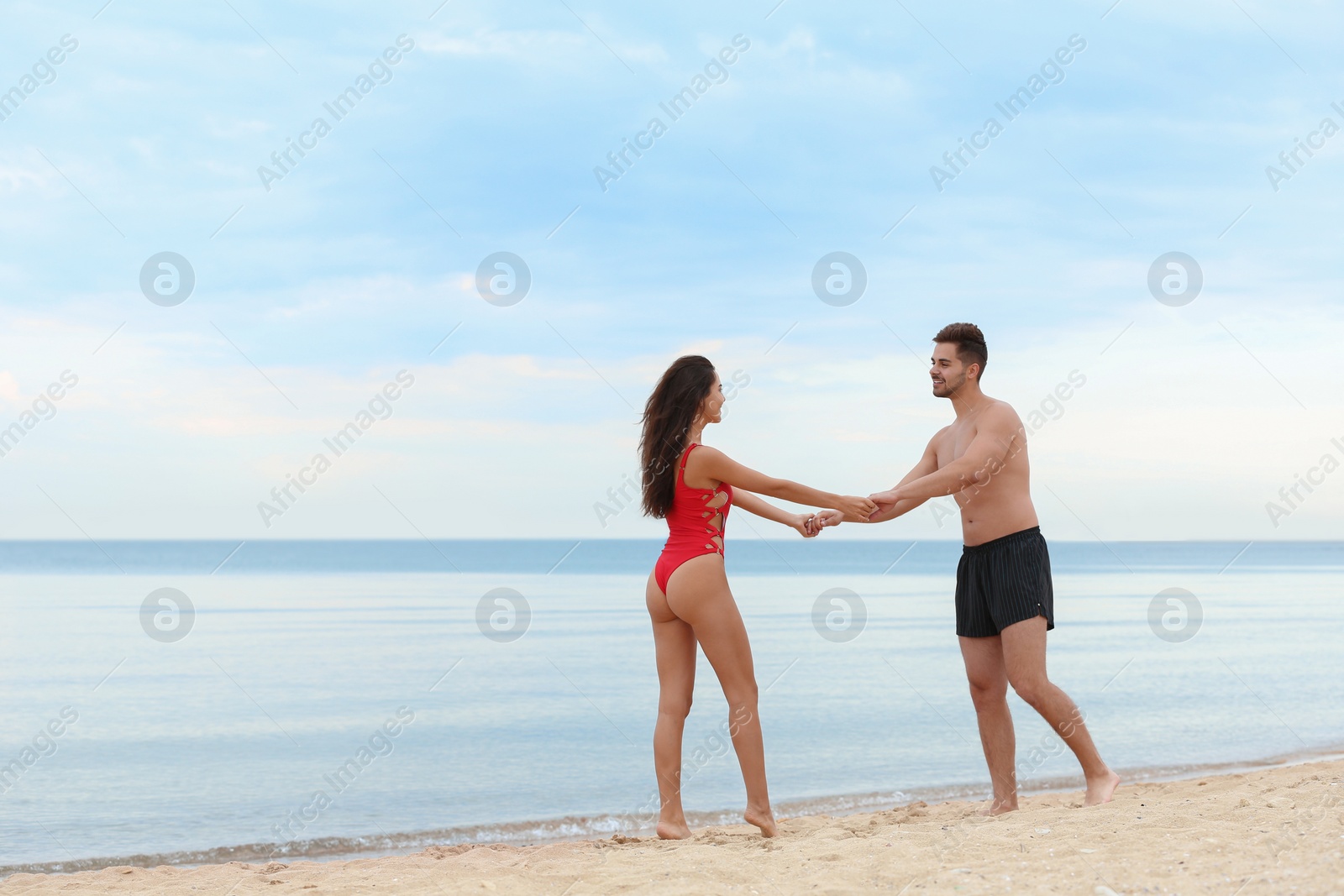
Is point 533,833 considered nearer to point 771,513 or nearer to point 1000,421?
point 771,513

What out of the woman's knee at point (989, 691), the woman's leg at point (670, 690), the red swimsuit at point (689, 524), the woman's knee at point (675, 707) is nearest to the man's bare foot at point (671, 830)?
the woman's leg at point (670, 690)

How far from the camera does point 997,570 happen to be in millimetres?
4938

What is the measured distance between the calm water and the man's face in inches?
146

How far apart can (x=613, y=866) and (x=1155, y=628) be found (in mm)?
21117

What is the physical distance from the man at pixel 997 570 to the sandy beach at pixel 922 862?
1.26ft

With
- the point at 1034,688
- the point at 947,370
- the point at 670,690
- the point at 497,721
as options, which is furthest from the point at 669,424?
the point at 497,721

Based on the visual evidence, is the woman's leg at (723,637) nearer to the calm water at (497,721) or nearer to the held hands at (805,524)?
the held hands at (805,524)

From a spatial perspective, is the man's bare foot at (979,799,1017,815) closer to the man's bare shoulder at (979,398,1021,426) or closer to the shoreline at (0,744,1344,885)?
the shoreline at (0,744,1344,885)

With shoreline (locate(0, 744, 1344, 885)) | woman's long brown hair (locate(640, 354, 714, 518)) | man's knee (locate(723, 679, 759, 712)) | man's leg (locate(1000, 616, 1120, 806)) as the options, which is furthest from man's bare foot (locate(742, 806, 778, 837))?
woman's long brown hair (locate(640, 354, 714, 518))

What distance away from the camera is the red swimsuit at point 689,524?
4.69m

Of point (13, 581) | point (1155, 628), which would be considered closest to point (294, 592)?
point (13, 581)

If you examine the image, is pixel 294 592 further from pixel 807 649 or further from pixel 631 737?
pixel 631 737

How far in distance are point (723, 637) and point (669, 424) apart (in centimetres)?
104

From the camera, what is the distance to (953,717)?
11.2m
